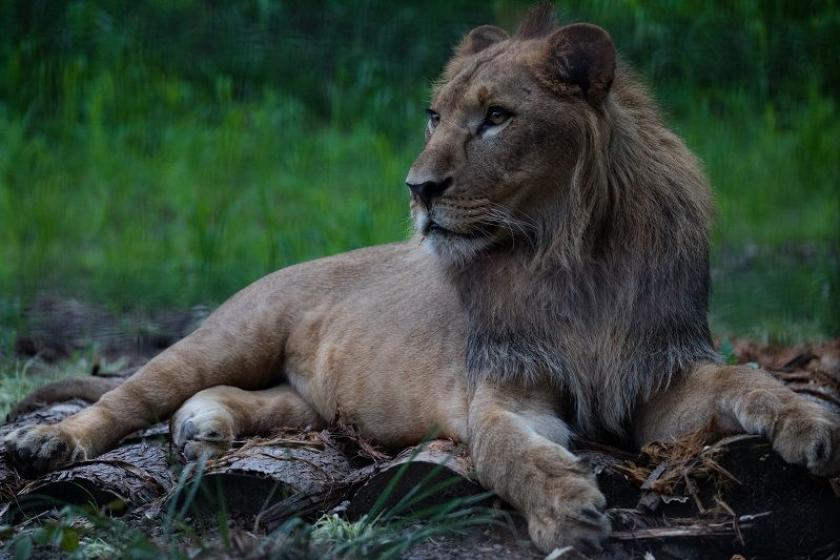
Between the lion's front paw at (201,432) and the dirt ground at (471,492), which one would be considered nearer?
the dirt ground at (471,492)

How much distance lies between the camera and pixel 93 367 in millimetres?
5684

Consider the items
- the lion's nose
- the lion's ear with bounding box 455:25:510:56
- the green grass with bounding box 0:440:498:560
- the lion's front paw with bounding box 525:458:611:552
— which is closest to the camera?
the green grass with bounding box 0:440:498:560

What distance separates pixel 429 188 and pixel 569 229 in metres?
0.47

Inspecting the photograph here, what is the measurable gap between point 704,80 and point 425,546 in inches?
233

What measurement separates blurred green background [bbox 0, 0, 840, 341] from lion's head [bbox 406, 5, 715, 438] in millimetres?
3412

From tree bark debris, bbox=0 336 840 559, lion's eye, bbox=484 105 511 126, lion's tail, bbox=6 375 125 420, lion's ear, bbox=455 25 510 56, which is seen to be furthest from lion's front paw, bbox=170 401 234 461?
lion's ear, bbox=455 25 510 56

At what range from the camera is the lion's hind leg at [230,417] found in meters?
4.21

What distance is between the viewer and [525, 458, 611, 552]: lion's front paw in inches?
120

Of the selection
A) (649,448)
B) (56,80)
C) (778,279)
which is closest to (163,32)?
(56,80)

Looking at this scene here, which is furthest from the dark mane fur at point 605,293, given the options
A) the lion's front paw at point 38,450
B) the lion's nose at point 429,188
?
the lion's front paw at point 38,450

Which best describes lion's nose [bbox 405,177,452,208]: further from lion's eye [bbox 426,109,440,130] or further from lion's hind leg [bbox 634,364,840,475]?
lion's hind leg [bbox 634,364,840,475]

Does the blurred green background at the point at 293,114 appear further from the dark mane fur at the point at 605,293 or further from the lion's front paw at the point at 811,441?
the lion's front paw at the point at 811,441

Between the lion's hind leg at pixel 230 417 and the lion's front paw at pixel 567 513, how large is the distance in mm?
1321

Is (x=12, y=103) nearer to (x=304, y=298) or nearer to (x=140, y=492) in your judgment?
(x=304, y=298)
